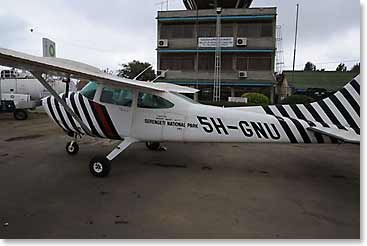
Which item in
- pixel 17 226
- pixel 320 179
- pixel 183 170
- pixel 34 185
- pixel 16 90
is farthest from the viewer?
pixel 16 90

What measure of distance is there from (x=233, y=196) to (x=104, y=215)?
6.29ft

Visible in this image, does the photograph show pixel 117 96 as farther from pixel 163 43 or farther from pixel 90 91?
pixel 163 43

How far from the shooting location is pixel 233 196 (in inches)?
181

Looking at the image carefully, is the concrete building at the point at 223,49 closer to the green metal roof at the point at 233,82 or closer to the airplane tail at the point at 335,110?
the green metal roof at the point at 233,82

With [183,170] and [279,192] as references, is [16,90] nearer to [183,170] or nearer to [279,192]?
[183,170]

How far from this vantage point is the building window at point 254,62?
31.7 meters

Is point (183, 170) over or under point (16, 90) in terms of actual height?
under

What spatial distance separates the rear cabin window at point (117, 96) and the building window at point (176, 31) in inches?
1113

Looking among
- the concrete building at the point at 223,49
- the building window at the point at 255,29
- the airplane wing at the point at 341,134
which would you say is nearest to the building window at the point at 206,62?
the concrete building at the point at 223,49

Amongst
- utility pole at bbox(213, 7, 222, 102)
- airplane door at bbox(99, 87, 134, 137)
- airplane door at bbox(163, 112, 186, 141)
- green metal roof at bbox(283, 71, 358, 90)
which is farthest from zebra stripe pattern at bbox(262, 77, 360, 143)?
green metal roof at bbox(283, 71, 358, 90)

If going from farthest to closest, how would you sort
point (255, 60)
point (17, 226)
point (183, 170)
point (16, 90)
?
1. point (255, 60)
2. point (16, 90)
3. point (183, 170)
4. point (17, 226)

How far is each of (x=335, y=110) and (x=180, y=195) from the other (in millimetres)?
3270

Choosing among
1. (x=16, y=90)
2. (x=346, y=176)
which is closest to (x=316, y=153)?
(x=346, y=176)

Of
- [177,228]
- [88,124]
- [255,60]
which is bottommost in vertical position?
[177,228]
